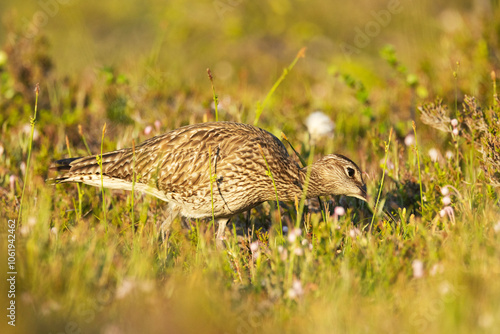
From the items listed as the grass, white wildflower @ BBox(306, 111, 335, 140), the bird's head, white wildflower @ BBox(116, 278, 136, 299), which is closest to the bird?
the bird's head

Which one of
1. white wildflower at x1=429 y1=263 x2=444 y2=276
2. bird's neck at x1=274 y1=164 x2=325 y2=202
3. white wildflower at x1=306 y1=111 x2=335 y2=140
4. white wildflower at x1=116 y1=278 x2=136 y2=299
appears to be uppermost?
white wildflower at x1=306 y1=111 x2=335 y2=140

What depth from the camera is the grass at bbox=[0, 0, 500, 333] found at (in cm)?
345

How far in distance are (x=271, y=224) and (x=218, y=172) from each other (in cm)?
96

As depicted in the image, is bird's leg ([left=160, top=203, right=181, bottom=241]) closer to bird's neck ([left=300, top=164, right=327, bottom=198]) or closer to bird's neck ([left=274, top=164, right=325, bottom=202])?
bird's neck ([left=274, top=164, right=325, bottom=202])

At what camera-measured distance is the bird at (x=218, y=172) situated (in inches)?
216

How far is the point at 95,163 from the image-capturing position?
5789 millimetres

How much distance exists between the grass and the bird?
0.88 ft

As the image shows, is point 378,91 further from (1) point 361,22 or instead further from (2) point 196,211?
(1) point 361,22

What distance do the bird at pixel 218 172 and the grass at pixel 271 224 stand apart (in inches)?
10.6

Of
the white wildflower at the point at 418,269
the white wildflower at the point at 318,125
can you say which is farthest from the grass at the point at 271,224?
the white wildflower at the point at 318,125

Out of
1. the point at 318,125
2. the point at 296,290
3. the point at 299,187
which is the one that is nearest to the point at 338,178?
the point at 299,187

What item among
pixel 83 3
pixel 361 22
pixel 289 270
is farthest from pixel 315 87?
pixel 83 3

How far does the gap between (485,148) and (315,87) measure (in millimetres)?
7688

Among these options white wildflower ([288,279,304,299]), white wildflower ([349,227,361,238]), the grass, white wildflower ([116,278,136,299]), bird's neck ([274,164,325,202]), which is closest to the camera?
the grass
